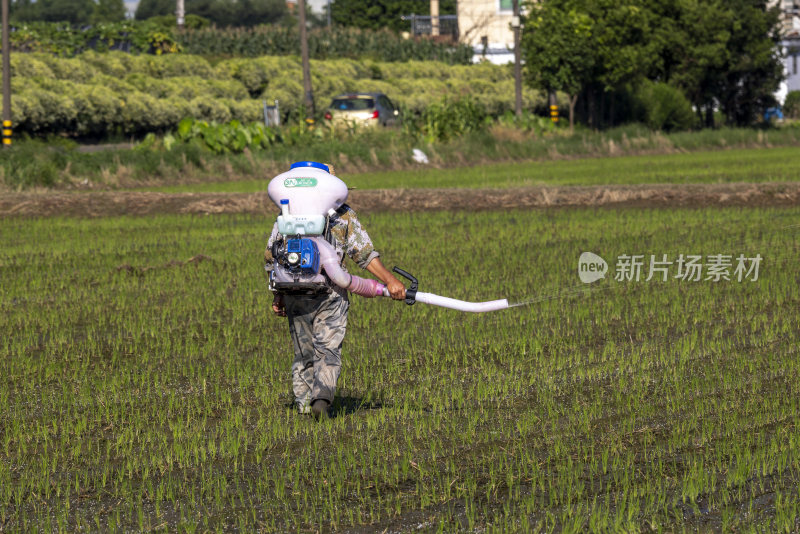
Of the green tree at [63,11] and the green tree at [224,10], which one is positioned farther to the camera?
the green tree at [63,11]

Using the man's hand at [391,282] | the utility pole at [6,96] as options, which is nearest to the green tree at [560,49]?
the utility pole at [6,96]

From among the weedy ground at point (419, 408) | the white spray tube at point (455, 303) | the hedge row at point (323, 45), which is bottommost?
the weedy ground at point (419, 408)

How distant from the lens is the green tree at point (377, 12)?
387ft

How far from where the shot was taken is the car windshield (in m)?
45.6

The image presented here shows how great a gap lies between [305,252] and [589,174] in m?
26.8

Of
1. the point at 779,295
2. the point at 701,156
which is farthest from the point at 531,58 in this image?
the point at 779,295

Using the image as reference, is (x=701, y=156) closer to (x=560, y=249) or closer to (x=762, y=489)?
(x=560, y=249)

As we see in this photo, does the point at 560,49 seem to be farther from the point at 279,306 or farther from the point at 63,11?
the point at 63,11

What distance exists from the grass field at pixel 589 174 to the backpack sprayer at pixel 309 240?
21.2 meters

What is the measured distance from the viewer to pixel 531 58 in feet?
180

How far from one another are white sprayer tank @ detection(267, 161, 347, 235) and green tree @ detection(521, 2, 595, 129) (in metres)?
45.6

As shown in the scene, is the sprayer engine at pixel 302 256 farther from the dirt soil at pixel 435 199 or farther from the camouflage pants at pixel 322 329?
the dirt soil at pixel 435 199

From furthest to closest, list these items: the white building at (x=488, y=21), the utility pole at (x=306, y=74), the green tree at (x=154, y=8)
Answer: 1. the green tree at (x=154, y=8)
2. the white building at (x=488, y=21)
3. the utility pole at (x=306, y=74)

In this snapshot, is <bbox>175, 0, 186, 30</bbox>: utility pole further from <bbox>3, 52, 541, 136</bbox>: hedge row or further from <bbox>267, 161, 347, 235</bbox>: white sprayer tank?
<bbox>267, 161, 347, 235</bbox>: white sprayer tank
